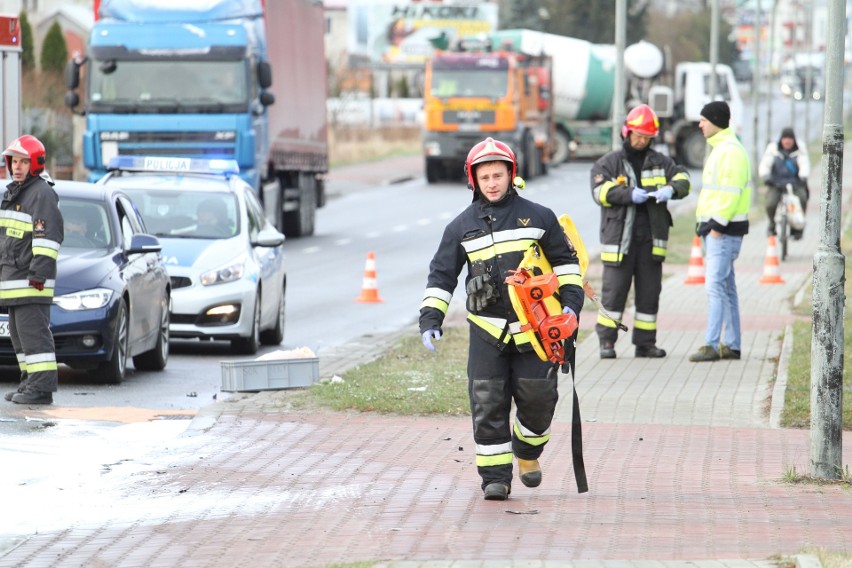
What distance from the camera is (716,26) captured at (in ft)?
112

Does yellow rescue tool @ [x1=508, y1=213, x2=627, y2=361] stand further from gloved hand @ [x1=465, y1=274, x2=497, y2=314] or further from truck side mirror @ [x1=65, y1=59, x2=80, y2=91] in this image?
truck side mirror @ [x1=65, y1=59, x2=80, y2=91]

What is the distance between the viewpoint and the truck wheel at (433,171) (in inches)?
1924

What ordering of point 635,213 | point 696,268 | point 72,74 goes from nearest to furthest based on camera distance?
point 635,213
point 696,268
point 72,74

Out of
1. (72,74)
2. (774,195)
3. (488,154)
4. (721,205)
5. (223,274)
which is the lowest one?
(223,274)

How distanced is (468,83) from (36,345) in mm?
35707

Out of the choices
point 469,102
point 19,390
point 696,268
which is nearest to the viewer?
point 19,390

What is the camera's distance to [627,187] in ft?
45.1

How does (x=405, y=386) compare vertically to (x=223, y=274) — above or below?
below

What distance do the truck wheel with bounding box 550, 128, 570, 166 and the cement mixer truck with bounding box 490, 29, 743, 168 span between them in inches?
1.9

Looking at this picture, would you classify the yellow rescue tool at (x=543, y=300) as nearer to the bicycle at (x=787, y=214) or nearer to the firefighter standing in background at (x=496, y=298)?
the firefighter standing in background at (x=496, y=298)

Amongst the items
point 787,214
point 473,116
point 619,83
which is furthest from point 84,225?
point 473,116

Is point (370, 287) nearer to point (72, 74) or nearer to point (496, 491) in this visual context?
point (72, 74)

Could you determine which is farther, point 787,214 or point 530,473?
point 787,214

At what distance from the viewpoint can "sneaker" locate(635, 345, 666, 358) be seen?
14.2 metres
